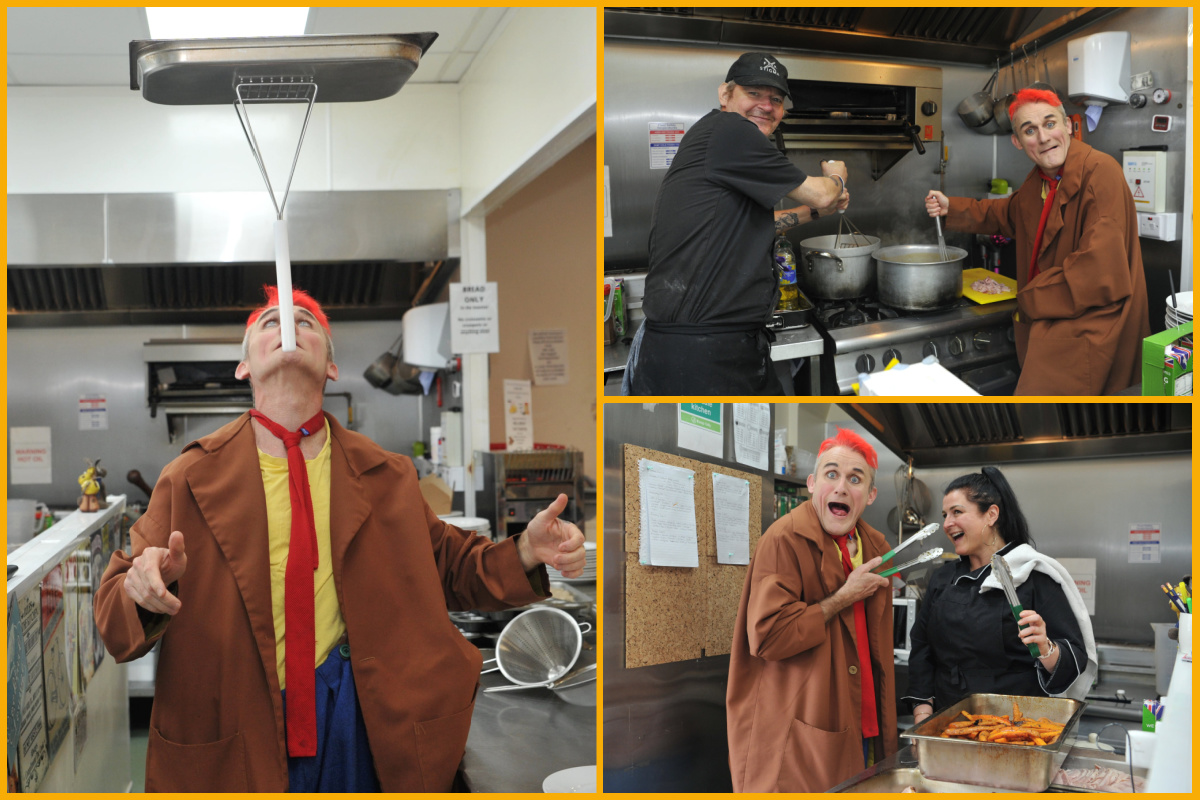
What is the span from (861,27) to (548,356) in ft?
9.74

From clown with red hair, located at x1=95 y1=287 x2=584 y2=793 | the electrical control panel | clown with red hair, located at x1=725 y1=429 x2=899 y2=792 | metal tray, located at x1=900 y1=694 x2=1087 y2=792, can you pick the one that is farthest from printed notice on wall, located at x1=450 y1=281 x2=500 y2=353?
metal tray, located at x1=900 y1=694 x2=1087 y2=792

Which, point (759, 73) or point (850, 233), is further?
point (850, 233)

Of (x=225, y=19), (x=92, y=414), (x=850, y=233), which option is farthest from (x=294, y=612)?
(x=92, y=414)

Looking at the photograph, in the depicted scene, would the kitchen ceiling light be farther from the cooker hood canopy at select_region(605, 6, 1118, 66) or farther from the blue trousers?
the blue trousers

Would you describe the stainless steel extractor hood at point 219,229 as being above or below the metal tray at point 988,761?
above

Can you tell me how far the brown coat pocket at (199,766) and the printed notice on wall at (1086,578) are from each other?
305 centimetres

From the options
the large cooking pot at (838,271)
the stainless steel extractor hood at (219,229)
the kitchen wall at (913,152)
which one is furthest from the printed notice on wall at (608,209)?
the stainless steel extractor hood at (219,229)

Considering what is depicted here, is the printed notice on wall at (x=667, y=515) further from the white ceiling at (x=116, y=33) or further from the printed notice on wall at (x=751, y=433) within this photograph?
the white ceiling at (x=116, y=33)

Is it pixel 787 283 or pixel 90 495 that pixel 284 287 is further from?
pixel 90 495

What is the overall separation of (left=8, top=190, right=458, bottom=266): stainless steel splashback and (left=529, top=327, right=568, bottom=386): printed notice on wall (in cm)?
123

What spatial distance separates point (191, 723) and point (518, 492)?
268cm

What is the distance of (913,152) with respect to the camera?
351 cm

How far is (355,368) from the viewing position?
5.57 m

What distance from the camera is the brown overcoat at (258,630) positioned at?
5.19 feet
